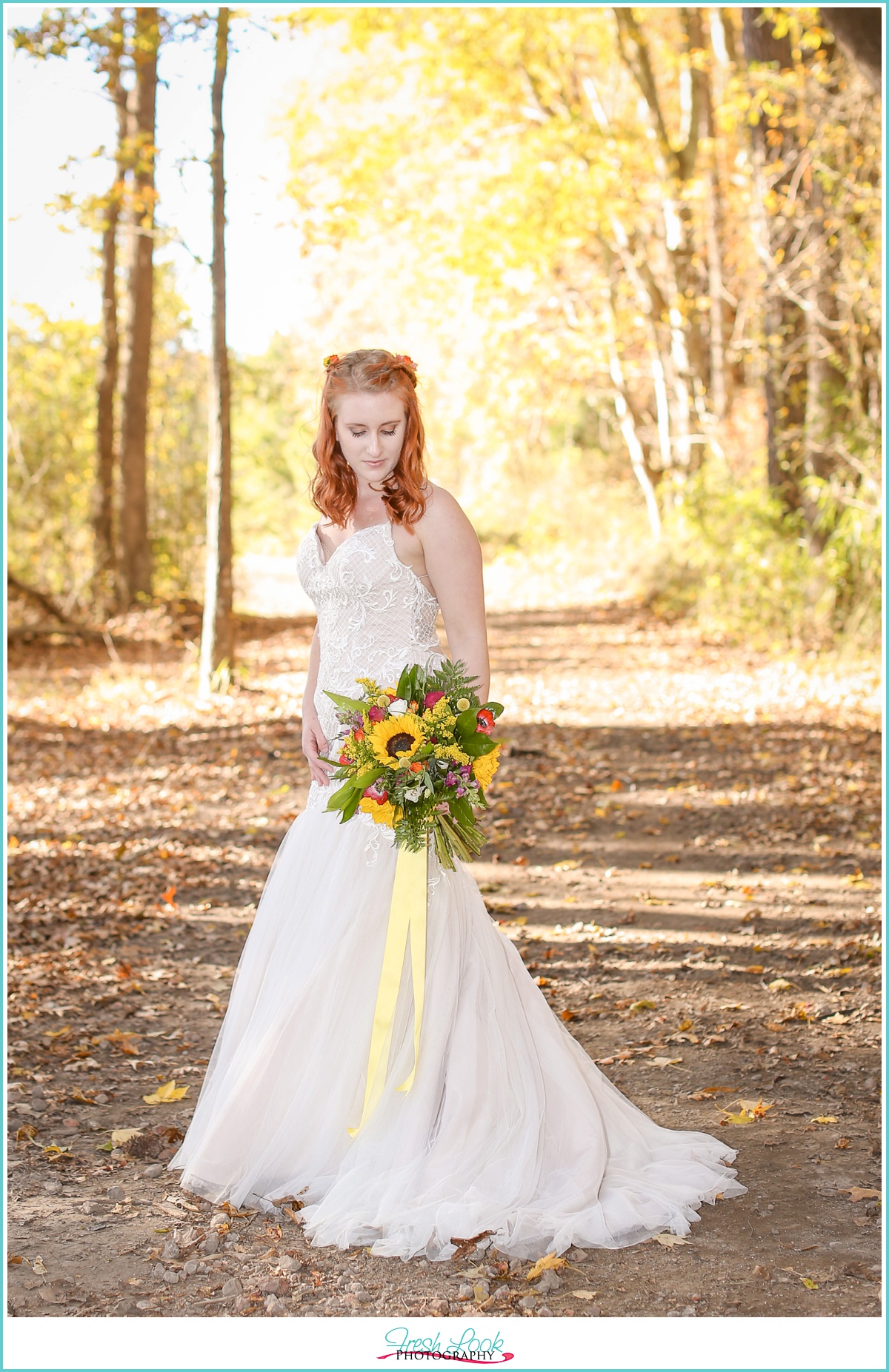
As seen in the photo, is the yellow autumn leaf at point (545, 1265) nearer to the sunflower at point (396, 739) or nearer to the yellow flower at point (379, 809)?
the yellow flower at point (379, 809)

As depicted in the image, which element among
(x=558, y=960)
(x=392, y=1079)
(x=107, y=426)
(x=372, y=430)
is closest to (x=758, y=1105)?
(x=392, y=1079)

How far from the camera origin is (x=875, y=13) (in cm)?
536

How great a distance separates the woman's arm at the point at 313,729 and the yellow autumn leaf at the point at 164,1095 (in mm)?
1350

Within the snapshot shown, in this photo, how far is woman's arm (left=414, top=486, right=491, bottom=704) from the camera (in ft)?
10.9

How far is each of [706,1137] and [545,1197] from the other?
0.68 m

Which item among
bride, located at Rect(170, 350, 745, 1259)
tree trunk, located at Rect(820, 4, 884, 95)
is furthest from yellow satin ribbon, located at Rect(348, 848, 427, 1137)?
tree trunk, located at Rect(820, 4, 884, 95)

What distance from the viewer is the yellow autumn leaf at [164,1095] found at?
4156 millimetres

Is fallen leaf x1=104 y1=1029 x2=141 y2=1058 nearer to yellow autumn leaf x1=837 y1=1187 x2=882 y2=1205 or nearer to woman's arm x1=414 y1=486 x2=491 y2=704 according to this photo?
woman's arm x1=414 y1=486 x2=491 y2=704

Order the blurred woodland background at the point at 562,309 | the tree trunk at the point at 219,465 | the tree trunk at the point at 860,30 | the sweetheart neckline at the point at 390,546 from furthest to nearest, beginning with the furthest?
the blurred woodland background at the point at 562,309
the tree trunk at the point at 219,465
the tree trunk at the point at 860,30
the sweetheart neckline at the point at 390,546

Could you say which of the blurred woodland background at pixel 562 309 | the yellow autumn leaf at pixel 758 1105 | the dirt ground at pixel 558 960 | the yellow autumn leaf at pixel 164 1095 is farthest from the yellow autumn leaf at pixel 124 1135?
the blurred woodland background at pixel 562 309

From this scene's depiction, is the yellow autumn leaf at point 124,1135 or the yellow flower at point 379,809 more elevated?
the yellow flower at point 379,809

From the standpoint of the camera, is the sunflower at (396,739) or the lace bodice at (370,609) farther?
the lace bodice at (370,609)

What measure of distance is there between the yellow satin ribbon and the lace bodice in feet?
1.60

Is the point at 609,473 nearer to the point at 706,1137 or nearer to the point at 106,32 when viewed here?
the point at 106,32
